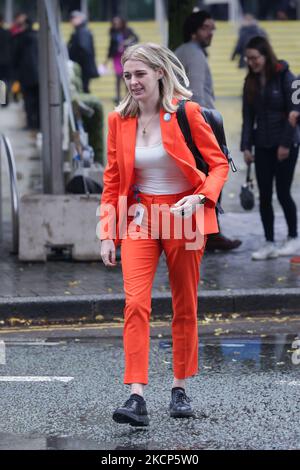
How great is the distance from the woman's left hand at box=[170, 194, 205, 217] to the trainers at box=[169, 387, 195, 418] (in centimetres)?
100

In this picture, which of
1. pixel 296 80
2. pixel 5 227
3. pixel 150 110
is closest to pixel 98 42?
pixel 5 227

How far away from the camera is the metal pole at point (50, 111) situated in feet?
34.8

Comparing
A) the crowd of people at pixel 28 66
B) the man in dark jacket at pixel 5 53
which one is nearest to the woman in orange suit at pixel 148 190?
the crowd of people at pixel 28 66

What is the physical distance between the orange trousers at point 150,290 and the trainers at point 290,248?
15.5 ft

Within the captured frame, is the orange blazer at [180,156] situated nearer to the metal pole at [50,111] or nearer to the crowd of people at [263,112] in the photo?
the crowd of people at [263,112]

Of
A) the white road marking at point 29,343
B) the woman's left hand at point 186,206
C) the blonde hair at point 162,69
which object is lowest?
the white road marking at point 29,343

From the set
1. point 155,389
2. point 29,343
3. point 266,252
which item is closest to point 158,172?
point 155,389

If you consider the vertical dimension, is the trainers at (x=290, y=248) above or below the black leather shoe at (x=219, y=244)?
above

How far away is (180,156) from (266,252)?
15.8ft

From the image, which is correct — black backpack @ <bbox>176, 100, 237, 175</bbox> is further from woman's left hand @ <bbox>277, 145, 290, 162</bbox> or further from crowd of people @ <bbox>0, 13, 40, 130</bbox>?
crowd of people @ <bbox>0, 13, 40, 130</bbox>

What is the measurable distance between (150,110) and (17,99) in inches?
A: 879

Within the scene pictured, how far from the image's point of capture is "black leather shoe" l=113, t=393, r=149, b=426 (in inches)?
226

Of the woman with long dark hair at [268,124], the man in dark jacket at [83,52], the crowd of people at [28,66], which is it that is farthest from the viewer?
the man in dark jacket at [83,52]

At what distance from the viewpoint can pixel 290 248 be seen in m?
10.7
